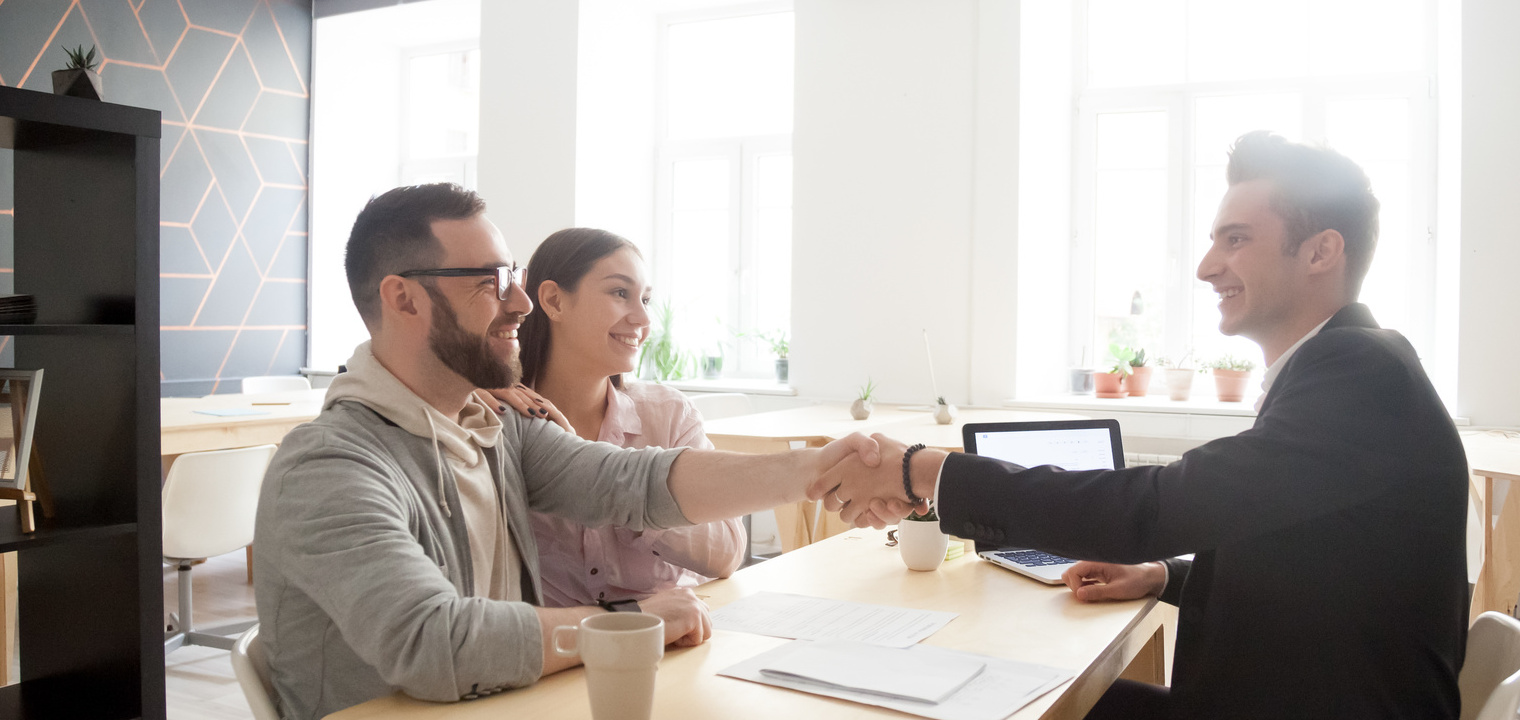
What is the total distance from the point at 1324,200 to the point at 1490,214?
339 centimetres

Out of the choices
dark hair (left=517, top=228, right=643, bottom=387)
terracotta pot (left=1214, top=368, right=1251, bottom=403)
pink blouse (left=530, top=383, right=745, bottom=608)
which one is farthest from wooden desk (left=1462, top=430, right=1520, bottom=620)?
dark hair (left=517, top=228, right=643, bottom=387)

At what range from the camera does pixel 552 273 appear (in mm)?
2178

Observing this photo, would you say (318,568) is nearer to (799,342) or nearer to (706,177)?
(799,342)

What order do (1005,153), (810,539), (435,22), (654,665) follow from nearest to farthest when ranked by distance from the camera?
1. (654,665)
2. (810,539)
3. (1005,153)
4. (435,22)

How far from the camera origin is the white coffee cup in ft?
3.31

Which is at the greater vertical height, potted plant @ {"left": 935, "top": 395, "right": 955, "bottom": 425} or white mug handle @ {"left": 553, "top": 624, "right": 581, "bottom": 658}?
potted plant @ {"left": 935, "top": 395, "right": 955, "bottom": 425}

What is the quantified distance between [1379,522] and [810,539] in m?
2.60

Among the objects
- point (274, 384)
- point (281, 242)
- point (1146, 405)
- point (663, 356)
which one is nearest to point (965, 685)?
point (1146, 405)

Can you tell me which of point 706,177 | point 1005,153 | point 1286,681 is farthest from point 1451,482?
point 706,177

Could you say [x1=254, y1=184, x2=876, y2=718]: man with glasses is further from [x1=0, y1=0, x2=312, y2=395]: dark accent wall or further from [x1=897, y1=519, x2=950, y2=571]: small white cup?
[x1=0, y1=0, x2=312, y2=395]: dark accent wall

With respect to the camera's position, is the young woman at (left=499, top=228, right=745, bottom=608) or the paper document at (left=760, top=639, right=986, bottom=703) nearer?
the paper document at (left=760, top=639, right=986, bottom=703)

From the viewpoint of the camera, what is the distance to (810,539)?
150 inches

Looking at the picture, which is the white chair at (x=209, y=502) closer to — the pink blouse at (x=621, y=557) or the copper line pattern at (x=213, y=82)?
the pink blouse at (x=621, y=557)

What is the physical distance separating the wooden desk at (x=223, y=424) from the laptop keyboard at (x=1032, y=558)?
2635 millimetres
